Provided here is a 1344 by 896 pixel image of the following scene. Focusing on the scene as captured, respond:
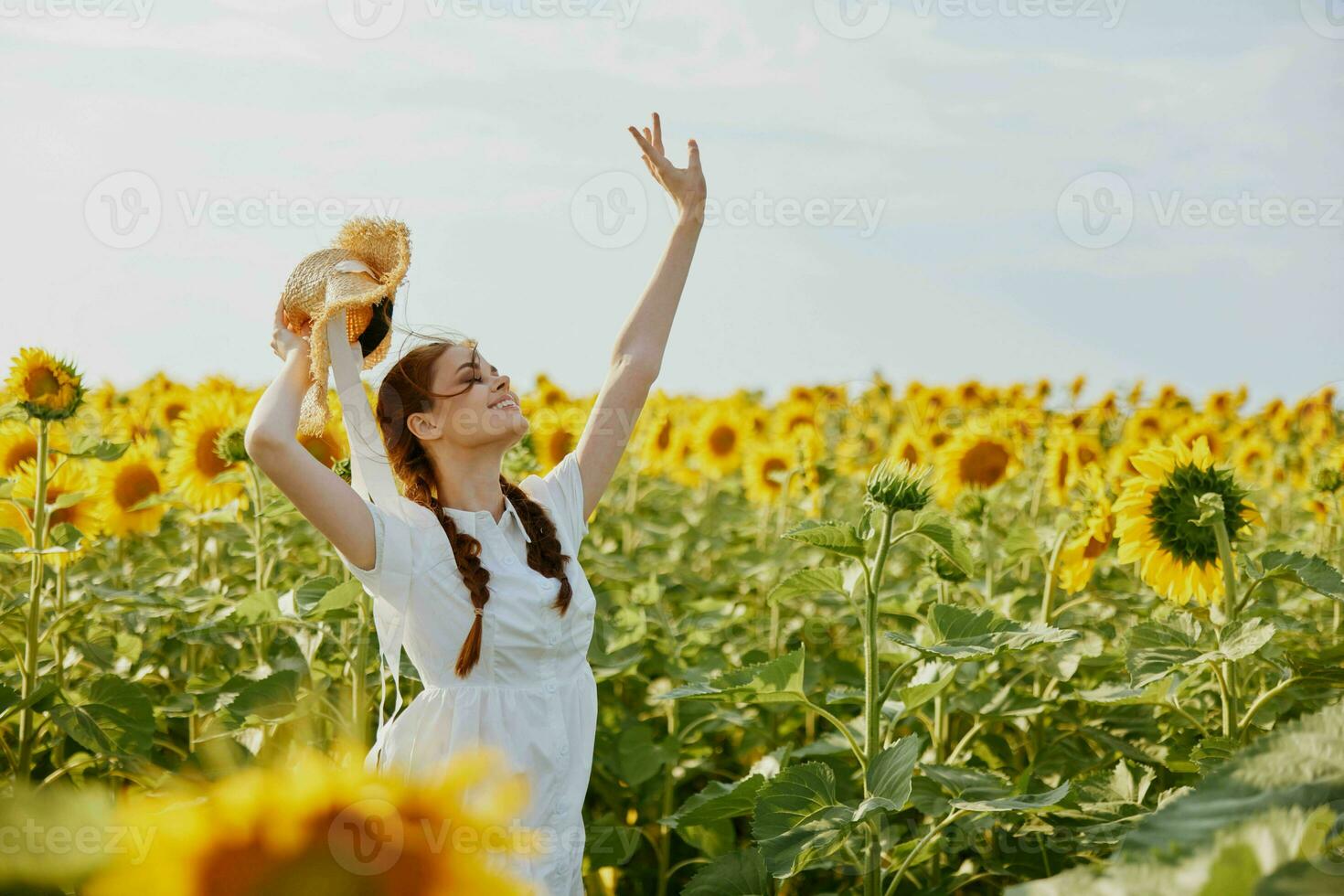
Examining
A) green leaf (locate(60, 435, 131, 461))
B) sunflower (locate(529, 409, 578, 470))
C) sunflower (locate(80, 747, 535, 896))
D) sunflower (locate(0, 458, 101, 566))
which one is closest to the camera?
sunflower (locate(80, 747, 535, 896))

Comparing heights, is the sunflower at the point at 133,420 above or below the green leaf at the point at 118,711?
above

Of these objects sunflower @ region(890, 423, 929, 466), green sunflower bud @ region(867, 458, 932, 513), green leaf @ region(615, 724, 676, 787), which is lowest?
green leaf @ region(615, 724, 676, 787)

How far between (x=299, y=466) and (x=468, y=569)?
390 mm

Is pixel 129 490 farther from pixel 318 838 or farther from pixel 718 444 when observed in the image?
pixel 318 838

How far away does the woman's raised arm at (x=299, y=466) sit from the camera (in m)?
1.83

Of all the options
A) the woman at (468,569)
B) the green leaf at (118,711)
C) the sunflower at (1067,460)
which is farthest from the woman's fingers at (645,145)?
the sunflower at (1067,460)

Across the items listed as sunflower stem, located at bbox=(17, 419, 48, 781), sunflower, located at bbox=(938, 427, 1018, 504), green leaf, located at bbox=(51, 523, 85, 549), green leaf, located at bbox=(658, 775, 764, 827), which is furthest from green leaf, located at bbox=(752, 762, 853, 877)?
sunflower, located at bbox=(938, 427, 1018, 504)

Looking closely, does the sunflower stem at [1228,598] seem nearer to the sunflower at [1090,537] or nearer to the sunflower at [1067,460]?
the sunflower at [1090,537]

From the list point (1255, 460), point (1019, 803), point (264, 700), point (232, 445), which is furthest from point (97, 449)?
point (1255, 460)

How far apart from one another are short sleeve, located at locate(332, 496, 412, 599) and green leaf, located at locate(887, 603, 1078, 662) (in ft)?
2.97

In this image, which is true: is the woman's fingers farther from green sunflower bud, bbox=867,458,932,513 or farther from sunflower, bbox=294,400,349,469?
sunflower, bbox=294,400,349,469

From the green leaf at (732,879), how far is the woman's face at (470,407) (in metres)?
1.01

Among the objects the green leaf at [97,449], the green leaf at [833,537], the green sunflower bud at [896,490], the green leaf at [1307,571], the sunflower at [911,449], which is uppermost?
the sunflower at [911,449]

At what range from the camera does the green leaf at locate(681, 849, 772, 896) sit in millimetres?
2369
